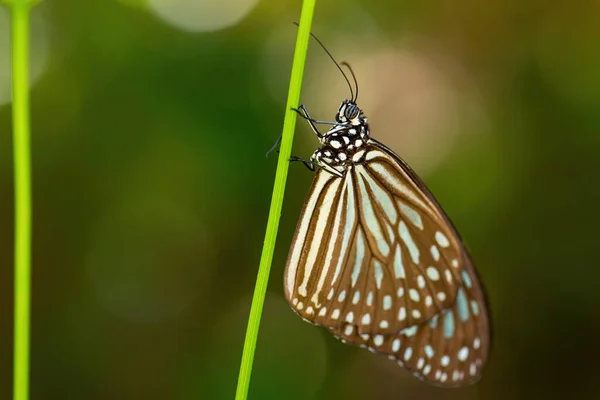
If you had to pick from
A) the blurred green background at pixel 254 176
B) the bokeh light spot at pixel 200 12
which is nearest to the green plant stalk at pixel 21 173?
the blurred green background at pixel 254 176

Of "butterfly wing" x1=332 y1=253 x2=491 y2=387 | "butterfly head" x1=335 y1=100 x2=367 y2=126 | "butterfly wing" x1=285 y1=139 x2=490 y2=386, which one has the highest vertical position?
"butterfly head" x1=335 y1=100 x2=367 y2=126

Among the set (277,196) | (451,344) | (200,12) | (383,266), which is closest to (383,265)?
(383,266)

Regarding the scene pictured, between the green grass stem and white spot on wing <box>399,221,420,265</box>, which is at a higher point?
the green grass stem

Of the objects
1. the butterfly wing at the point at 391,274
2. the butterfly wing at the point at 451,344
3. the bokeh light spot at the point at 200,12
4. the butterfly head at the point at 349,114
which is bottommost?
the butterfly wing at the point at 451,344

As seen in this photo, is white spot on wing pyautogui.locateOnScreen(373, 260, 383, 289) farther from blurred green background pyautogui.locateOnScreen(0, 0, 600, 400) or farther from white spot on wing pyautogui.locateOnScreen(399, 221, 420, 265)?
blurred green background pyautogui.locateOnScreen(0, 0, 600, 400)

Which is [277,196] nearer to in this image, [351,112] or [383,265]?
[351,112]

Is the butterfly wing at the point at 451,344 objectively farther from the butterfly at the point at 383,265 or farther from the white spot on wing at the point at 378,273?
the white spot on wing at the point at 378,273

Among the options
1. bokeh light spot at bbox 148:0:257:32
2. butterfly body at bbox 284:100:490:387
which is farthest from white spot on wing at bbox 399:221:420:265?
bokeh light spot at bbox 148:0:257:32
